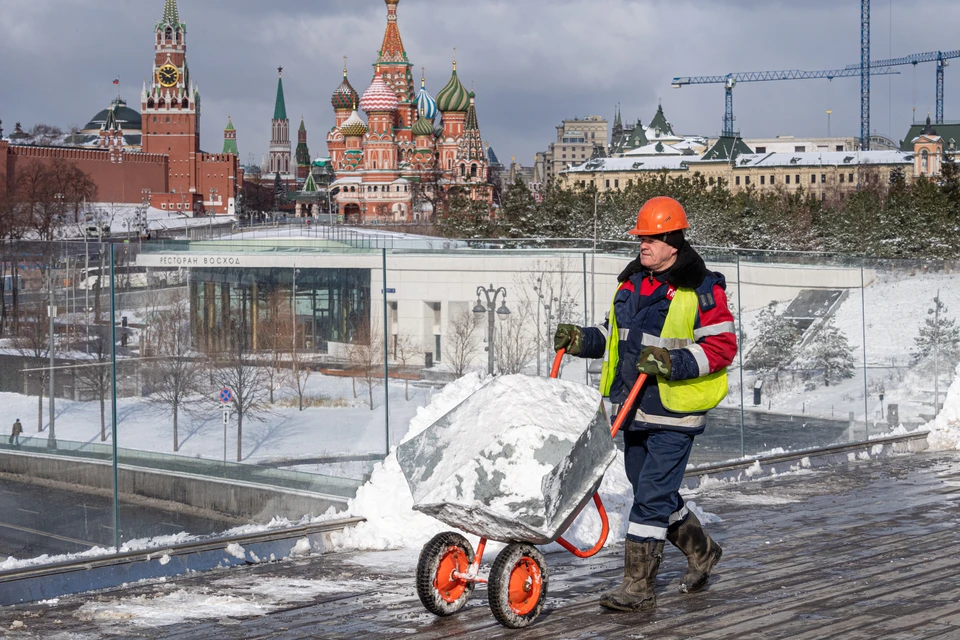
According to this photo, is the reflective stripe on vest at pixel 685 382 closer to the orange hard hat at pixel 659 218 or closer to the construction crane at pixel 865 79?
the orange hard hat at pixel 659 218

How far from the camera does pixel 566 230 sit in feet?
188

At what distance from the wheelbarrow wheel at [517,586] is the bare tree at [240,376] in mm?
3116

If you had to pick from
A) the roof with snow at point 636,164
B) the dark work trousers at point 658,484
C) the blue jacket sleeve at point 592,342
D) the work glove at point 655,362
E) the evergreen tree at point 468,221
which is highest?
the roof with snow at point 636,164

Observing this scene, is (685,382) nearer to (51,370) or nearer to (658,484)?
(658,484)

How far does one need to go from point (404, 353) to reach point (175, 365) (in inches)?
72.3

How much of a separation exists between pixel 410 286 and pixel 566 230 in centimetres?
4783

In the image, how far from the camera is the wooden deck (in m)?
6.00

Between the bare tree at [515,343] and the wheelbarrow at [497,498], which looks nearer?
the wheelbarrow at [497,498]

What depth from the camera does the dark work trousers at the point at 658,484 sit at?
6.35 m

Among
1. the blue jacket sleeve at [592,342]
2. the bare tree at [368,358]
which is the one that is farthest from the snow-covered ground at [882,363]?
the blue jacket sleeve at [592,342]

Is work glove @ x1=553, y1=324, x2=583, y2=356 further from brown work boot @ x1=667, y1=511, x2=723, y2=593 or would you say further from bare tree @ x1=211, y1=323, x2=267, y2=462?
bare tree @ x1=211, y1=323, x2=267, y2=462

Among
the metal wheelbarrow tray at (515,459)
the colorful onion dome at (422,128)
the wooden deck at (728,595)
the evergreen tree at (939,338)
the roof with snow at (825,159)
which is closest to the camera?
the metal wheelbarrow tray at (515,459)

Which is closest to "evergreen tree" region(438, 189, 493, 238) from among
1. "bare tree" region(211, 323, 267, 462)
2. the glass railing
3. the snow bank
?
the snow bank

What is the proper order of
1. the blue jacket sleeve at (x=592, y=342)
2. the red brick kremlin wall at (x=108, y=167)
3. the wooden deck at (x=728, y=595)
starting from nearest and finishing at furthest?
the wooden deck at (x=728, y=595) → the blue jacket sleeve at (x=592, y=342) → the red brick kremlin wall at (x=108, y=167)
